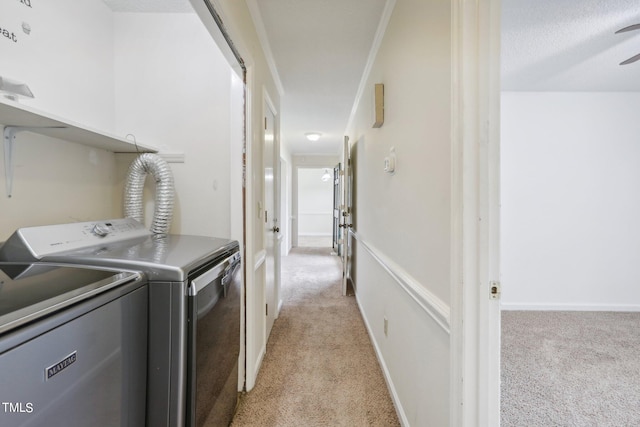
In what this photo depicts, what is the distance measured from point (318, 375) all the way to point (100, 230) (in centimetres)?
158

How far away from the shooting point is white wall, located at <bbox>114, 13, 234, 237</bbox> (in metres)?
1.76

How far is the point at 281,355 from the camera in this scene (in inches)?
85.0

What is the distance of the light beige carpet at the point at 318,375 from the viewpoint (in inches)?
61.3

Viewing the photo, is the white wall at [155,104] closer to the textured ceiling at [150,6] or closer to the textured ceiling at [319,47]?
the textured ceiling at [150,6]

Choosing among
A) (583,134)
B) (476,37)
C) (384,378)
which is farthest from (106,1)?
(583,134)

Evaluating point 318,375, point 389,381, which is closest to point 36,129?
point 318,375

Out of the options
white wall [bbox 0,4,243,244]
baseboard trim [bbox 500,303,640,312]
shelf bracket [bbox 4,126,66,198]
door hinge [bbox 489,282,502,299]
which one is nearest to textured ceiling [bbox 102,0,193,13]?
white wall [bbox 0,4,243,244]

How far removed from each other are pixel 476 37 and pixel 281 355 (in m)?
2.24

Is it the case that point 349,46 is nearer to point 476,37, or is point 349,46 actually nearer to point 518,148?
point 476,37

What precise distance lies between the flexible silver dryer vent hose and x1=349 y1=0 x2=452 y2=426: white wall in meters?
1.32

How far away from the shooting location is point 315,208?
32.7ft

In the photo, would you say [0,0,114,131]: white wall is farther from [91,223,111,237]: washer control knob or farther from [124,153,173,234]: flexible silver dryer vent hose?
[91,223,111,237]: washer control knob

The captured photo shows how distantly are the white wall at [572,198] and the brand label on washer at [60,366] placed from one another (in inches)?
134

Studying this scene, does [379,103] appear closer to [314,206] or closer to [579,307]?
[579,307]
